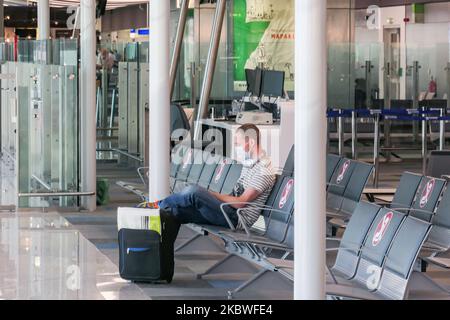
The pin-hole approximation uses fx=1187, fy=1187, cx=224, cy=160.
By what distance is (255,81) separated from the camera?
17.9m

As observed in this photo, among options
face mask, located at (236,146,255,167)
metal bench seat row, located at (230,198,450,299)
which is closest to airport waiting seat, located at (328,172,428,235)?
face mask, located at (236,146,255,167)

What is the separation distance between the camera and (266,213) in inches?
376

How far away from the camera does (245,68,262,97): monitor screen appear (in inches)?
698

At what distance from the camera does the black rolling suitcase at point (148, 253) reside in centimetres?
921

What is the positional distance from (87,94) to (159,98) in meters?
3.21

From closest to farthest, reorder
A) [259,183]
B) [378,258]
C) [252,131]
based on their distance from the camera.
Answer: [378,258], [259,183], [252,131]

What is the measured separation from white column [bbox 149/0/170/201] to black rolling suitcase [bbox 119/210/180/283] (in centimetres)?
186

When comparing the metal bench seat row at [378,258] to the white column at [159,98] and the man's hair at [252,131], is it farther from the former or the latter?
the white column at [159,98]

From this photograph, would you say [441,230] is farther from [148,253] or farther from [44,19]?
[44,19]

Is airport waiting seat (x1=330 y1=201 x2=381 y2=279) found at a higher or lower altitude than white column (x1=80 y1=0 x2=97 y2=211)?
lower

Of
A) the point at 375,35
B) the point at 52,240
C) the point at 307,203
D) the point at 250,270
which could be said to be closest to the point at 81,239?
the point at 52,240

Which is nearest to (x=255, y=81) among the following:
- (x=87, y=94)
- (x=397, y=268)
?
(x=87, y=94)

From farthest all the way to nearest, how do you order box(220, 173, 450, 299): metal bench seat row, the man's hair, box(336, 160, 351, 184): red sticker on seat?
1. the man's hair
2. box(336, 160, 351, 184): red sticker on seat
3. box(220, 173, 450, 299): metal bench seat row

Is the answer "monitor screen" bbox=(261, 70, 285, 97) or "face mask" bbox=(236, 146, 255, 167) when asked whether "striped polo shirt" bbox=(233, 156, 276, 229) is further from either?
"monitor screen" bbox=(261, 70, 285, 97)
